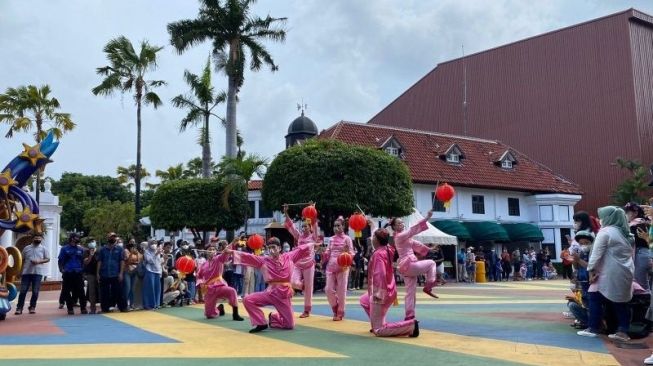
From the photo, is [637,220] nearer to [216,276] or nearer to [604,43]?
[216,276]

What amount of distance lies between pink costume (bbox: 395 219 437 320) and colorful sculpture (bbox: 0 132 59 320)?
8357 mm

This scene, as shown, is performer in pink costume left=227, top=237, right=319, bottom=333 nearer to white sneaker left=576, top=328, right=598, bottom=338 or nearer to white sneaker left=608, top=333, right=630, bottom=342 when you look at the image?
white sneaker left=576, top=328, right=598, bottom=338

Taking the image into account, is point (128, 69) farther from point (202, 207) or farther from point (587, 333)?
point (587, 333)

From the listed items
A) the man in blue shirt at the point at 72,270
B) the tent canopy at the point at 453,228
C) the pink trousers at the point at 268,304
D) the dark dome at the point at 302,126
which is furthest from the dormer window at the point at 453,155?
the pink trousers at the point at 268,304

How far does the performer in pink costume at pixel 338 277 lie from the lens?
38.9 ft

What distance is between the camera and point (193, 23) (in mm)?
29641

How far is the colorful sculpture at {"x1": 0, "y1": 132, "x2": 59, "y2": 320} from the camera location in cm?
1315

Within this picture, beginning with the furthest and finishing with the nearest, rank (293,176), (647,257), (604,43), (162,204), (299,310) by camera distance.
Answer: (604,43)
(162,204)
(293,176)
(299,310)
(647,257)

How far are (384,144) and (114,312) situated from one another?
2341 cm

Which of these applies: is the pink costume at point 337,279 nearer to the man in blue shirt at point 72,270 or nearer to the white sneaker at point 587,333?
the white sneaker at point 587,333

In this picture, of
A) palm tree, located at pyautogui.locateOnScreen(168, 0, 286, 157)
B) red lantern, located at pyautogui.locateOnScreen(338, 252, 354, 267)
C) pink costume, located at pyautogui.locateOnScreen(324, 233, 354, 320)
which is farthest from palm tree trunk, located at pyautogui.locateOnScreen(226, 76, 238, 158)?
red lantern, located at pyautogui.locateOnScreen(338, 252, 354, 267)

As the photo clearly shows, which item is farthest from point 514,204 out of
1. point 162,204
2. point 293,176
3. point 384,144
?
point 162,204

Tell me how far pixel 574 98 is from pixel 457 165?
14.6 meters

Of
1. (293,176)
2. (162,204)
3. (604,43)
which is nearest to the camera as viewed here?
(293,176)
